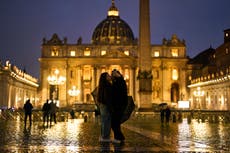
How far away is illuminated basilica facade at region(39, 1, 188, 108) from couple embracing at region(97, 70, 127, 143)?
68.9 metres

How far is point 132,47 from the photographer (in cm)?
8225

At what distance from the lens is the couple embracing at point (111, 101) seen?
9.30m

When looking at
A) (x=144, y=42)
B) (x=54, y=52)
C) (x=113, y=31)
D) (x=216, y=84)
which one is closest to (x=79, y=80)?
(x=54, y=52)

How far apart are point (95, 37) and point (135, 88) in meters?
21.4

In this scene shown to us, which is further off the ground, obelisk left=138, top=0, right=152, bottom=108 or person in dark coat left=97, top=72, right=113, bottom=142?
obelisk left=138, top=0, right=152, bottom=108

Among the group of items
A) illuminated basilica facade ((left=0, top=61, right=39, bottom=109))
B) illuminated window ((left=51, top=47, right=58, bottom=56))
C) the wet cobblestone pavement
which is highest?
illuminated window ((left=51, top=47, right=58, bottom=56))

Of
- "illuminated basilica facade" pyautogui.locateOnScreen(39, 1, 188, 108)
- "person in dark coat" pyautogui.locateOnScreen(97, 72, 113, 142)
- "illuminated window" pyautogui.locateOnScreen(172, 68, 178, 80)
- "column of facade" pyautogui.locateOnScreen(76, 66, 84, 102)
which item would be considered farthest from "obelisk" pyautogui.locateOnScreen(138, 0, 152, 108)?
"illuminated window" pyautogui.locateOnScreen(172, 68, 178, 80)

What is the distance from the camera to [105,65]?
79.9 m

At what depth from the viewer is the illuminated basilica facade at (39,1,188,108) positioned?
7962 centimetres

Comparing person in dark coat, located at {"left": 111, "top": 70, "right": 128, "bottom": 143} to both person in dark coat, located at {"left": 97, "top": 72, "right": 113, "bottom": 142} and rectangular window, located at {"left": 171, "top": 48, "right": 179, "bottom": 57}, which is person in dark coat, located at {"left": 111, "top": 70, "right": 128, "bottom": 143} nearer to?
person in dark coat, located at {"left": 97, "top": 72, "right": 113, "bottom": 142}

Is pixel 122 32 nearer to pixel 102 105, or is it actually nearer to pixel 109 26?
pixel 109 26

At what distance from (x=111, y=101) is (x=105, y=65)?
70623 mm

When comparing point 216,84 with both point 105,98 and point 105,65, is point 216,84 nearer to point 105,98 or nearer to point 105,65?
point 105,65

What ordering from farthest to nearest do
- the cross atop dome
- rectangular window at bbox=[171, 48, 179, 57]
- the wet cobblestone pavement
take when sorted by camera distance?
the cross atop dome < rectangular window at bbox=[171, 48, 179, 57] < the wet cobblestone pavement
